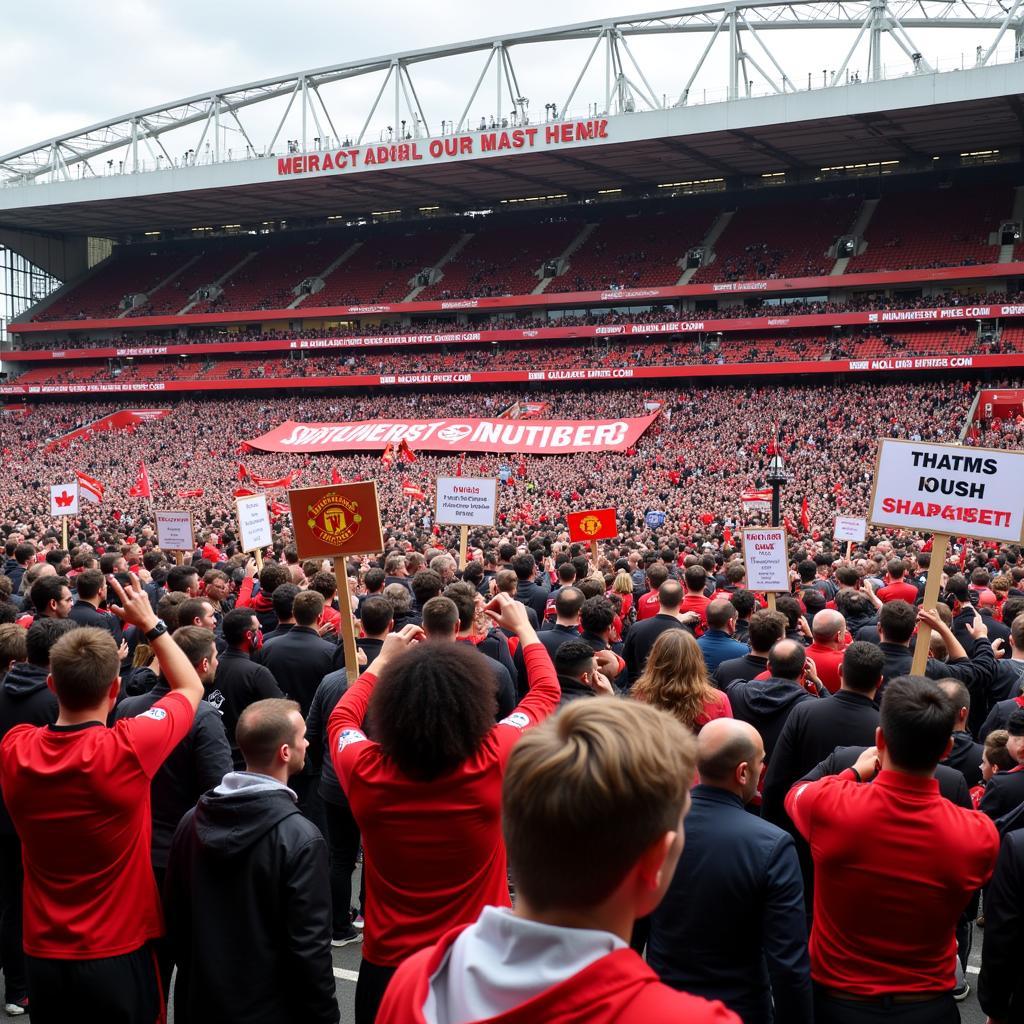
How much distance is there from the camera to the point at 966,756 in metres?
5.24

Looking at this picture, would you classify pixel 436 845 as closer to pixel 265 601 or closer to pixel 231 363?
pixel 265 601

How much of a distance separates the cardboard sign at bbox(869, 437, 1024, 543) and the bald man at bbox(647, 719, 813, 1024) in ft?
10.1

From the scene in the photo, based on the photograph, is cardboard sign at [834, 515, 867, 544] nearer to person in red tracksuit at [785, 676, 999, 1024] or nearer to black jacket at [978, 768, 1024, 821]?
black jacket at [978, 768, 1024, 821]

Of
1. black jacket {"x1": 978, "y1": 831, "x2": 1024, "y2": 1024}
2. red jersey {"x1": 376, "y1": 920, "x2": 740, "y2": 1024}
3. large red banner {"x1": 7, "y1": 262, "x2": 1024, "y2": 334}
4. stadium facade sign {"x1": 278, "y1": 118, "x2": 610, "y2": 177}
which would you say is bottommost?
black jacket {"x1": 978, "y1": 831, "x2": 1024, "y2": 1024}

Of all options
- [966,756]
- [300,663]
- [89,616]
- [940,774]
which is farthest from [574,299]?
[940,774]

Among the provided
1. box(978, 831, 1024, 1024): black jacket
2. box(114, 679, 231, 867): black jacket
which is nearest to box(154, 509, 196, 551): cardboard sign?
box(114, 679, 231, 867): black jacket

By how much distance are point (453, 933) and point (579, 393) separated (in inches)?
1932

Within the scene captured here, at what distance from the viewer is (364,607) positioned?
6.00 meters

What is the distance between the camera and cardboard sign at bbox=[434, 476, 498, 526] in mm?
12188

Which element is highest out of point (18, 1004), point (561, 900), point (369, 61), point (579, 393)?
point (369, 61)

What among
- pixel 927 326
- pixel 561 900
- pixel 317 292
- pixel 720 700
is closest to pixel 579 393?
pixel 927 326

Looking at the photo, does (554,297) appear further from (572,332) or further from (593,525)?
(593,525)

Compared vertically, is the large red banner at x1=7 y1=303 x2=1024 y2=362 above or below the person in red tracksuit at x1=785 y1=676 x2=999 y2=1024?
above

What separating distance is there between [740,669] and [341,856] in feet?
8.69
